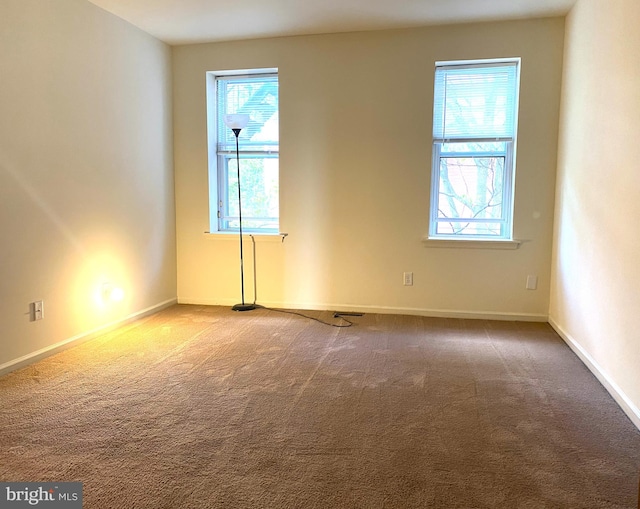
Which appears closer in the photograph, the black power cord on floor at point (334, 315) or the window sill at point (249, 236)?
the black power cord on floor at point (334, 315)

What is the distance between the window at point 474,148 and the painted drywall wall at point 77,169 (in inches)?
101

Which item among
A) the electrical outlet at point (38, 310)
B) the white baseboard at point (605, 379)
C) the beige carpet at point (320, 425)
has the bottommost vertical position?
the beige carpet at point (320, 425)

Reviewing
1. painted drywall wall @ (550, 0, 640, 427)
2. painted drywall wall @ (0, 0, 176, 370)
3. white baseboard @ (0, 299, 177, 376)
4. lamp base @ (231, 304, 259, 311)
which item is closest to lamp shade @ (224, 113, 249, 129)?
painted drywall wall @ (0, 0, 176, 370)

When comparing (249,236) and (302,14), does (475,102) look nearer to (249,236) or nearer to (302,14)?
(302,14)

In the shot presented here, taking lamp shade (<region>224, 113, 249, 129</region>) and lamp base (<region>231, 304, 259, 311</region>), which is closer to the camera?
lamp shade (<region>224, 113, 249, 129</region>)

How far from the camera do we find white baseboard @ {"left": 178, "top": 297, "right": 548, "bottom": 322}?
403 cm

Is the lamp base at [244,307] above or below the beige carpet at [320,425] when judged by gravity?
above

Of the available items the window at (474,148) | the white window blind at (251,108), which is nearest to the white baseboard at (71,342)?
the white window blind at (251,108)

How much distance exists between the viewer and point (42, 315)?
3.02 meters

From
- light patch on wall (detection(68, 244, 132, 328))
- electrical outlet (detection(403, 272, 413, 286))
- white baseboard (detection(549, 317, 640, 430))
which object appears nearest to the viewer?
white baseboard (detection(549, 317, 640, 430))

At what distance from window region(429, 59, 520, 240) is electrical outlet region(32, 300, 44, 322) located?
3110 mm

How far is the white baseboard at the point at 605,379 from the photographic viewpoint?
2248 mm

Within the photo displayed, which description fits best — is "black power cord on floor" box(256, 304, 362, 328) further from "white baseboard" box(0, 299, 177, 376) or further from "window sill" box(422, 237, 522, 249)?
"white baseboard" box(0, 299, 177, 376)

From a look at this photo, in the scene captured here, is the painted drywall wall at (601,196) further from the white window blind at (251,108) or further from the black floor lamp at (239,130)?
the black floor lamp at (239,130)
